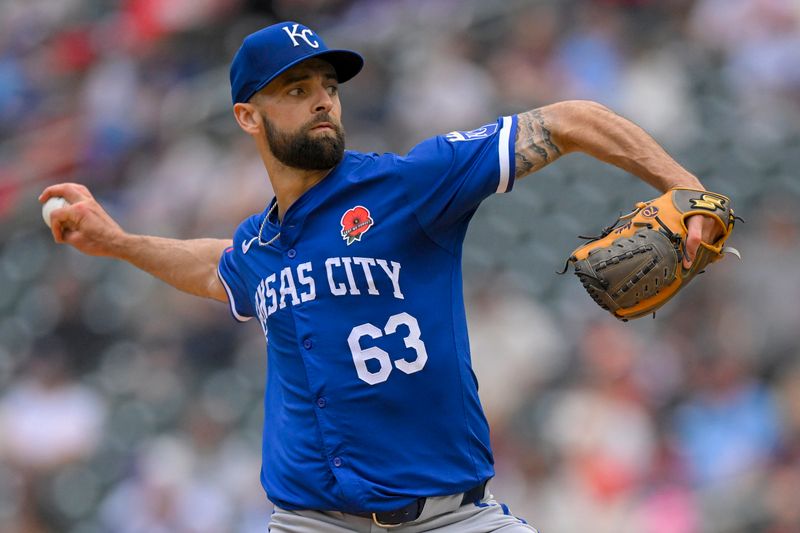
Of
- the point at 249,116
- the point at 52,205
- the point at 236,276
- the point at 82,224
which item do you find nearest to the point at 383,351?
the point at 236,276

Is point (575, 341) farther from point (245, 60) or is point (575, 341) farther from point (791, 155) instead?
point (245, 60)

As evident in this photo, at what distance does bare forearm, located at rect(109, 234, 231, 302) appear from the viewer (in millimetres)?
4004

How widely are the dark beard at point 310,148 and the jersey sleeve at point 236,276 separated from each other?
0.32m

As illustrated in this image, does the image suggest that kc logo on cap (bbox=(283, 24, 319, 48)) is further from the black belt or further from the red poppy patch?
the black belt

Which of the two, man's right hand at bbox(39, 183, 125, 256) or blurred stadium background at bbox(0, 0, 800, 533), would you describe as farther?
blurred stadium background at bbox(0, 0, 800, 533)

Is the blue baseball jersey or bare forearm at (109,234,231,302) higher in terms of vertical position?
bare forearm at (109,234,231,302)

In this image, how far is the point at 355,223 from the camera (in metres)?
3.37

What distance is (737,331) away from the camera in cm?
670

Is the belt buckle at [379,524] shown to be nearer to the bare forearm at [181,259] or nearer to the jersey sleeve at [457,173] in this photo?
the jersey sleeve at [457,173]

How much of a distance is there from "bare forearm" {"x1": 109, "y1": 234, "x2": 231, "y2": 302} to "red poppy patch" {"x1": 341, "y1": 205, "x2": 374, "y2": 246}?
723 mm

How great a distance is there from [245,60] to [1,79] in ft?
25.0

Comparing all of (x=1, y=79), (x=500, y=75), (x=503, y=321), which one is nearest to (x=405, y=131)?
(x=500, y=75)

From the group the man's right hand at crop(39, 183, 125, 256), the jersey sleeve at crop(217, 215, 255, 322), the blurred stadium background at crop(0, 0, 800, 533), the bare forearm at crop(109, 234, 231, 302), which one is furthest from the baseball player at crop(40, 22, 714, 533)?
the blurred stadium background at crop(0, 0, 800, 533)

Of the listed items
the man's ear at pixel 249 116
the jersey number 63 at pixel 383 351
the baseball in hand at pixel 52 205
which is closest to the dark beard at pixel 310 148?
the man's ear at pixel 249 116
